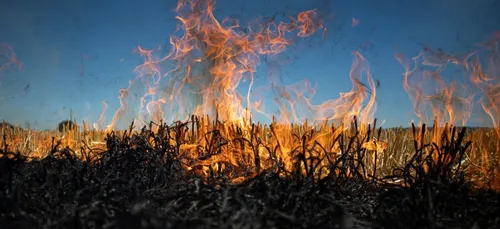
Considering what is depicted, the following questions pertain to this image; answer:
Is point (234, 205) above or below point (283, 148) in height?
below

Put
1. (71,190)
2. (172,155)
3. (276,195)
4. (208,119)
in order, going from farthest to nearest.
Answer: (208,119), (172,155), (71,190), (276,195)

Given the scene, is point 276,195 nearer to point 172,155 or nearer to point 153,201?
point 153,201

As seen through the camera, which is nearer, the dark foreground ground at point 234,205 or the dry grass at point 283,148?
the dark foreground ground at point 234,205

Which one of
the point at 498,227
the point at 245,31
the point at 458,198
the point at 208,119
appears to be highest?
the point at 245,31

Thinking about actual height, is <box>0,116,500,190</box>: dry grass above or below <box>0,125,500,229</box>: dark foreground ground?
above

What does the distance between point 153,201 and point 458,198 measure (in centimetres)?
228

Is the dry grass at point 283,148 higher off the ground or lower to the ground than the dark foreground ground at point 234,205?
higher

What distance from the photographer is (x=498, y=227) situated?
2631mm

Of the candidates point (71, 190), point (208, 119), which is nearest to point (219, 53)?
point (208, 119)

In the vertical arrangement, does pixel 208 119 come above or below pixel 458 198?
above

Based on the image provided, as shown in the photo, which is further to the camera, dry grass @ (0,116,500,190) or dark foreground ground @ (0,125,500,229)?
dry grass @ (0,116,500,190)

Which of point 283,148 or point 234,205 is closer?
point 234,205

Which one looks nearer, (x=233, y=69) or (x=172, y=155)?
(x=172, y=155)

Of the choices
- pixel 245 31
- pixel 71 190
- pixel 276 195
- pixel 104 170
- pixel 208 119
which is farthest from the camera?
pixel 245 31
